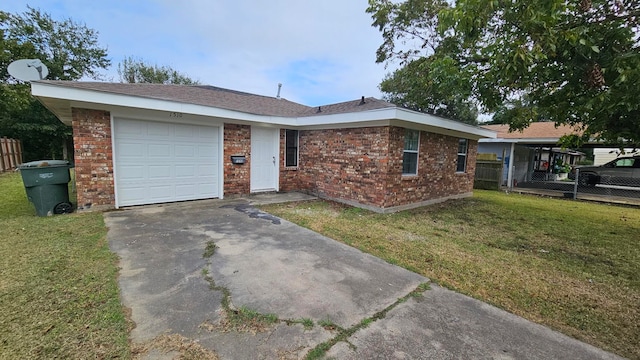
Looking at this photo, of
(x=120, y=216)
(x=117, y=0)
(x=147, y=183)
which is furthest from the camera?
(x=117, y=0)

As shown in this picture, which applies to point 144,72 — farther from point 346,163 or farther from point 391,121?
point 391,121

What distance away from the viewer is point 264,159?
8547mm

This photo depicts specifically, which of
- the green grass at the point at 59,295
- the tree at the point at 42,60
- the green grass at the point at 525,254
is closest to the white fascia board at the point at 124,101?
the green grass at the point at 59,295

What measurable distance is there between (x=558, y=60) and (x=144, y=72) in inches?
1225

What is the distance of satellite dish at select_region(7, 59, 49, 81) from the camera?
588cm

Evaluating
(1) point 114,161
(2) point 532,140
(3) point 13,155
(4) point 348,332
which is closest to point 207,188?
(1) point 114,161

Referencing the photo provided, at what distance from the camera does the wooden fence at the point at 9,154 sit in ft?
43.8

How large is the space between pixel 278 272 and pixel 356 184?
4486mm

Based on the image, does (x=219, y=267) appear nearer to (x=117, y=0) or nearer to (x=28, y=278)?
(x=28, y=278)

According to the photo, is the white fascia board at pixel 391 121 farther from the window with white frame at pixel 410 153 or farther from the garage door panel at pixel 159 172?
the garage door panel at pixel 159 172

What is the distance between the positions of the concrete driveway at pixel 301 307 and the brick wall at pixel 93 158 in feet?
7.14

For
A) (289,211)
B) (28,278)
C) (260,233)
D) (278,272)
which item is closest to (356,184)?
(289,211)

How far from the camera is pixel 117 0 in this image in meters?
9.12

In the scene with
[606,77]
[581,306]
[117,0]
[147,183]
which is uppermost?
[117,0]
